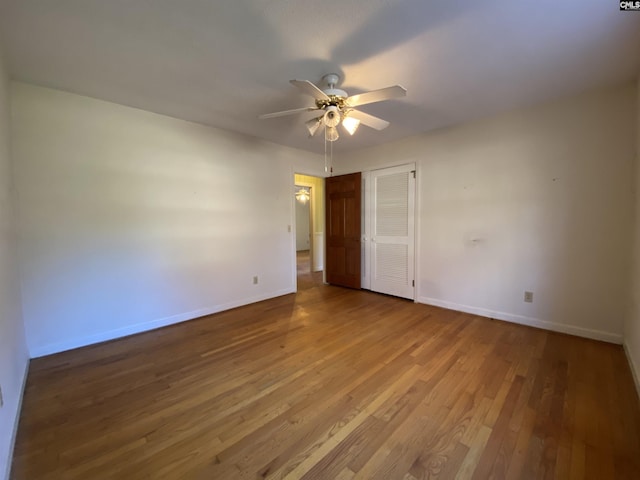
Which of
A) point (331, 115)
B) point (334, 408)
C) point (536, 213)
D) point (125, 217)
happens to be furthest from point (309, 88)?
point (536, 213)

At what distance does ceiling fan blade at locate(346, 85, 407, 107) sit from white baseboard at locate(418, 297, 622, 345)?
2754 mm

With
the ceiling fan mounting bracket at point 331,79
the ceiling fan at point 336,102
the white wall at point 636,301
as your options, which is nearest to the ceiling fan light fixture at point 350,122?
the ceiling fan at point 336,102

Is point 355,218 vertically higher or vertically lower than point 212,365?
higher

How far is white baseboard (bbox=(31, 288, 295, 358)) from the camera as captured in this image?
95.3 inches

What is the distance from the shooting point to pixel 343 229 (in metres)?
4.72

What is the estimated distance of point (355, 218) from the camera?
4.51 meters

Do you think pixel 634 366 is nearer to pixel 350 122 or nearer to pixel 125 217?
pixel 350 122

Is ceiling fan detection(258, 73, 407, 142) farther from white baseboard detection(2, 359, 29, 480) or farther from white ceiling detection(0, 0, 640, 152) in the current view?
white baseboard detection(2, 359, 29, 480)

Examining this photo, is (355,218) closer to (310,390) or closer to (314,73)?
(314,73)

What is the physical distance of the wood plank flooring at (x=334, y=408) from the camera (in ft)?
4.28

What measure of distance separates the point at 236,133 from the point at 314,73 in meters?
1.82

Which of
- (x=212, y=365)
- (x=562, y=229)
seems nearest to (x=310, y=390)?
(x=212, y=365)

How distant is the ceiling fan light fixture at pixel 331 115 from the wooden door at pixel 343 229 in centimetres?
226

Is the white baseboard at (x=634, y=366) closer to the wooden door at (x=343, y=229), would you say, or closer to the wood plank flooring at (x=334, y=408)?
the wood plank flooring at (x=334, y=408)
